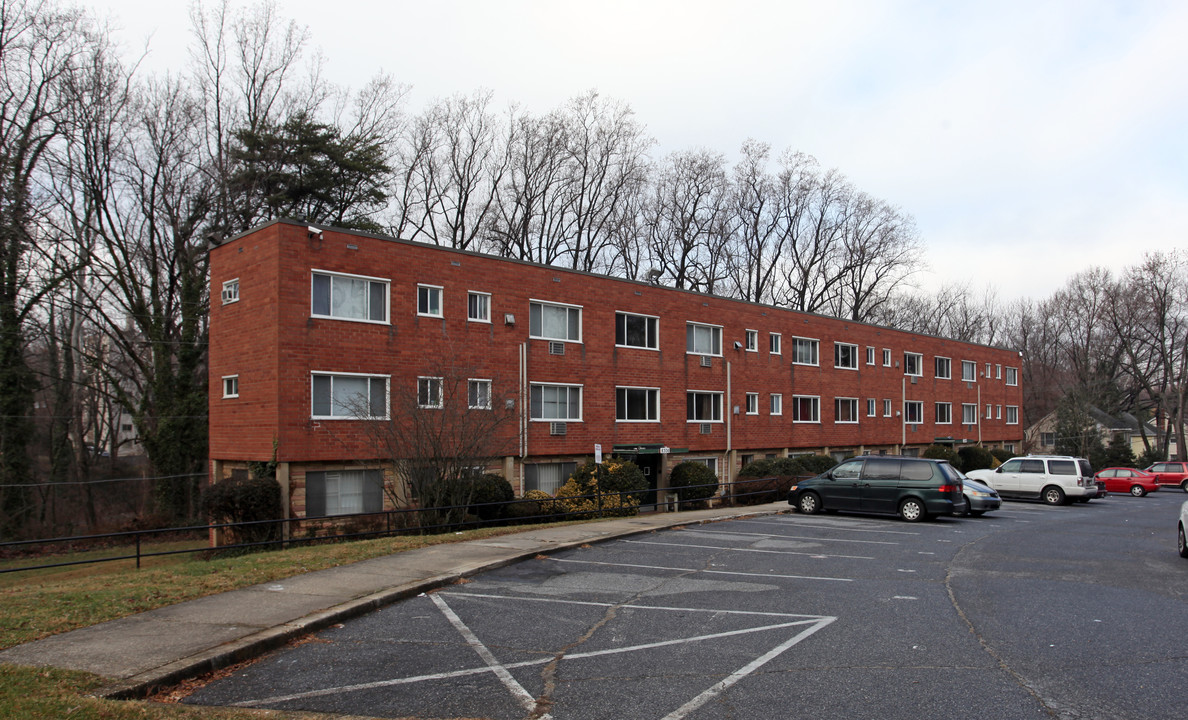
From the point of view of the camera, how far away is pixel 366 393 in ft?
74.0

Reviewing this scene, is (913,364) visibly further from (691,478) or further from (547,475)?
(547,475)

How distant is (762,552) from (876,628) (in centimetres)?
608

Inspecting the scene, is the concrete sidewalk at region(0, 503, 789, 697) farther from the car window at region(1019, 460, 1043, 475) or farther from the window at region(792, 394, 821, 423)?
the window at region(792, 394, 821, 423)

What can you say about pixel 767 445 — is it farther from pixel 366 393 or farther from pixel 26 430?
pixel 26 430

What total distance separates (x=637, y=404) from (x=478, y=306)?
26.2 feet

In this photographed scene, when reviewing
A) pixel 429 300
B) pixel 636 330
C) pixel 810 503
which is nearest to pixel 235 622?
pixel 429 300

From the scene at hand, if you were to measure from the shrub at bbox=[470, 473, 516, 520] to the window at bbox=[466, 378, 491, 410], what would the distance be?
6.86ft

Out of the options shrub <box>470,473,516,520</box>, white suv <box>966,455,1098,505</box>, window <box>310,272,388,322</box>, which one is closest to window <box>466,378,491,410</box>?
shrub <box>470,473,516,520</box>

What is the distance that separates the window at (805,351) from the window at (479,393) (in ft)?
59.6

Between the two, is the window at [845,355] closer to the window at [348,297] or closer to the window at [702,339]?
the window at [702,339]

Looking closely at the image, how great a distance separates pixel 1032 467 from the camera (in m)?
31.0

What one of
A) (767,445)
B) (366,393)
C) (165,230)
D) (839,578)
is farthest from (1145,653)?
(165,230)

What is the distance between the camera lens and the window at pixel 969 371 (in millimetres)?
51919

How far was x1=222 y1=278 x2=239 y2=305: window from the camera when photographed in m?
23.0
